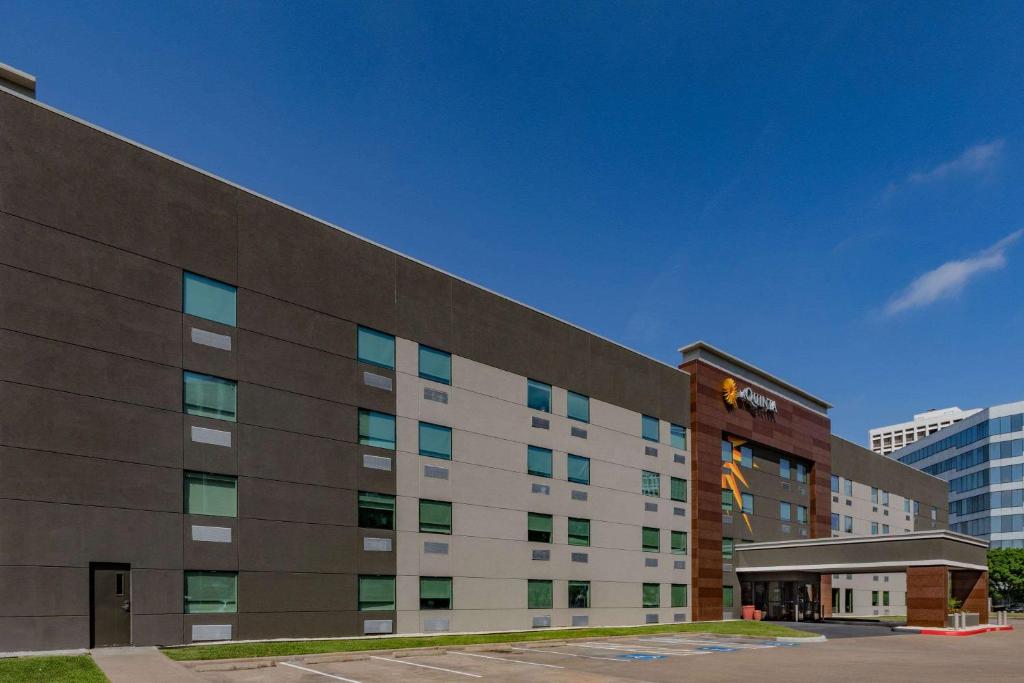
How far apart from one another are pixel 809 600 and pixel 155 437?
160 feet

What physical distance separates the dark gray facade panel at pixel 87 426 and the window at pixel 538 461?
57.1 feet

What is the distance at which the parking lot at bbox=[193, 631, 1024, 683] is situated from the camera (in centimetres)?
2080

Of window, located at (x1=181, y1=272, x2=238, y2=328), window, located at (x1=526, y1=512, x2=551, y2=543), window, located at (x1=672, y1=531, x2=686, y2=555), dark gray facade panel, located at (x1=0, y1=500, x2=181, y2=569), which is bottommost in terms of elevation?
window, located at (x1=672, y1=531, x2=686, y2=555)

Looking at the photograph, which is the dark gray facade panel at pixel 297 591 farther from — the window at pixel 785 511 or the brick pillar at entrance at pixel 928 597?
the window at pixel 785 511

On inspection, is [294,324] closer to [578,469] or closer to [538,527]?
[538,527]

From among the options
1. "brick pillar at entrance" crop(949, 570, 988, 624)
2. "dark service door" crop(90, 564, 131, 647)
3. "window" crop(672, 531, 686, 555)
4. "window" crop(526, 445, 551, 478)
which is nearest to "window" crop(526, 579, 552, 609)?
"window" crop(526, 445, 551, 478)

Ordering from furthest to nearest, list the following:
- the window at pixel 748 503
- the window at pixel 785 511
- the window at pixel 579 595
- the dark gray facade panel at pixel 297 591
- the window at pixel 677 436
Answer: the window at pixel 785 511, the window at pixel 748 503, the window at pixel 677 436, the window at pixel 579 595, the dark gray facade panel at pixel 297 591

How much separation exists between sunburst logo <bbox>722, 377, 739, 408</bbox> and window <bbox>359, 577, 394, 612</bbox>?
28241 millimetres

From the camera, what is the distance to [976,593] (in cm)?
4797

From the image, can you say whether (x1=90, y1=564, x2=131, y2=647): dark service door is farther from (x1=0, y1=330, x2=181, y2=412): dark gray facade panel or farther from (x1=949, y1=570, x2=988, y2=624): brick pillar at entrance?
(x1=949, y1=570, x2=988, y2=624): brick pillar at entrance

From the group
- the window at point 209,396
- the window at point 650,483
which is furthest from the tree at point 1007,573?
the window at point 209,396

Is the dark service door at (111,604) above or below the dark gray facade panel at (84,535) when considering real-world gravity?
below

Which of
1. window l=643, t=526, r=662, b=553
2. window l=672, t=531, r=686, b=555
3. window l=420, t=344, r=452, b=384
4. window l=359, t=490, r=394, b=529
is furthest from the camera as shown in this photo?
window l=672, t=531, r=686, b=555

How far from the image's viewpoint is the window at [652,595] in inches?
1732
